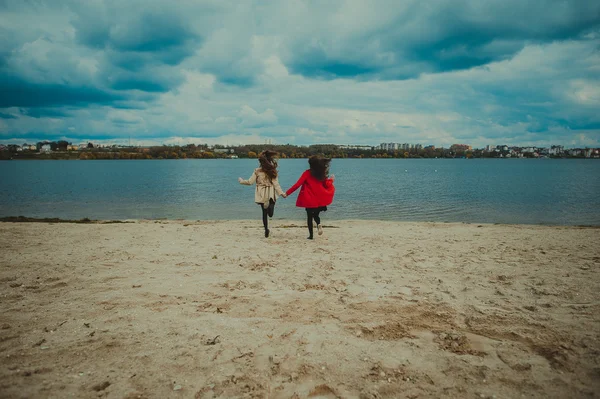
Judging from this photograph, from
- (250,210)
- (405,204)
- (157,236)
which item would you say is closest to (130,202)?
(250,210)

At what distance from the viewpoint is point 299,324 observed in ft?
16.6

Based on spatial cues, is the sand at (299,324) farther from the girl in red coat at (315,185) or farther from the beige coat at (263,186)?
the beige coat at (263,186)

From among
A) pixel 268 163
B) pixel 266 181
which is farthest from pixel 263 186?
pixel 268 163

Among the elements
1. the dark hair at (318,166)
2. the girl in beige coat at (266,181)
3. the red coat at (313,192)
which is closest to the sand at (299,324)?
the red coat at (313,192)

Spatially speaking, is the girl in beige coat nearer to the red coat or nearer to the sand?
the red coat

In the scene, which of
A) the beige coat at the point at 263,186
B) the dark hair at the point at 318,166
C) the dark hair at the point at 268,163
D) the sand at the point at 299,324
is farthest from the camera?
the beige coat at the point at 263,186

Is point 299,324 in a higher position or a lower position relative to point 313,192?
lower

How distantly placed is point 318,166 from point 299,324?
683 cm

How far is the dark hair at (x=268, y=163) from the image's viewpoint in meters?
11.3

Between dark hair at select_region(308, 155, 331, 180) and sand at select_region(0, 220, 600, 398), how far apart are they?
315 centimetres

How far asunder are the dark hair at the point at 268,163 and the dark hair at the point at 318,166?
136cm

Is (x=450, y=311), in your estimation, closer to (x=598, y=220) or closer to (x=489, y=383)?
(x=489, y=383)

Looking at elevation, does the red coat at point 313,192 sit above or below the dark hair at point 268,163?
below

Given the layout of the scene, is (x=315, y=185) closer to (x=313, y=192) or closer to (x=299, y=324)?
(x=313, y=192)
